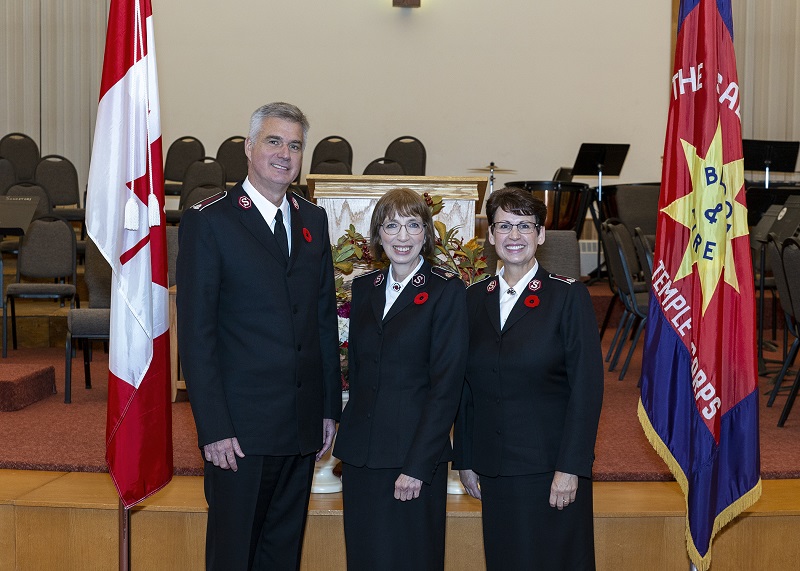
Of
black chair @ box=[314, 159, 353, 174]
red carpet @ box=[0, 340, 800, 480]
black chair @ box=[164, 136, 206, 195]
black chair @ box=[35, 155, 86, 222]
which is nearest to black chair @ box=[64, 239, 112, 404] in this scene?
red carpet @ box=[0, 340, 800, 480]

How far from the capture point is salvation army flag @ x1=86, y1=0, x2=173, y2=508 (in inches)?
111

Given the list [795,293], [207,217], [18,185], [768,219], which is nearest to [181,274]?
[207,217]

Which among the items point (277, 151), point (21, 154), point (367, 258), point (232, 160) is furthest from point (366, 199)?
point (21, 154)

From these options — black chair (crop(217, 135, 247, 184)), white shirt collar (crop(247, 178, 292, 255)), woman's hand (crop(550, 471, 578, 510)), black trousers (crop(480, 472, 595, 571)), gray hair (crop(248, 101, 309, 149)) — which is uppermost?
black chair (crop(217, 135, 247, 184))

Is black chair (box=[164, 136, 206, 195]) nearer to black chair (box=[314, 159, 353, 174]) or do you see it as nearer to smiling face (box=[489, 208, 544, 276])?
black chair (box=[314, 159, 353, 174])

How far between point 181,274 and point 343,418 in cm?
62

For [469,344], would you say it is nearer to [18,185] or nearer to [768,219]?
[768,219]

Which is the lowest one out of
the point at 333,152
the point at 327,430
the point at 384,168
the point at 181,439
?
the point at 181,439

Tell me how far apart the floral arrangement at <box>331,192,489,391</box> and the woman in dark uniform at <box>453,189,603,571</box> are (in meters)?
0.83

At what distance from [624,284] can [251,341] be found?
4.25m

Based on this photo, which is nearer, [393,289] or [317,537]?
[393,289]

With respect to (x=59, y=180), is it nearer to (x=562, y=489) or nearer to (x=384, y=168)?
(x=384, y=168)

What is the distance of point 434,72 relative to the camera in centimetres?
1188

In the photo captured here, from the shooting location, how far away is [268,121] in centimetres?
256
